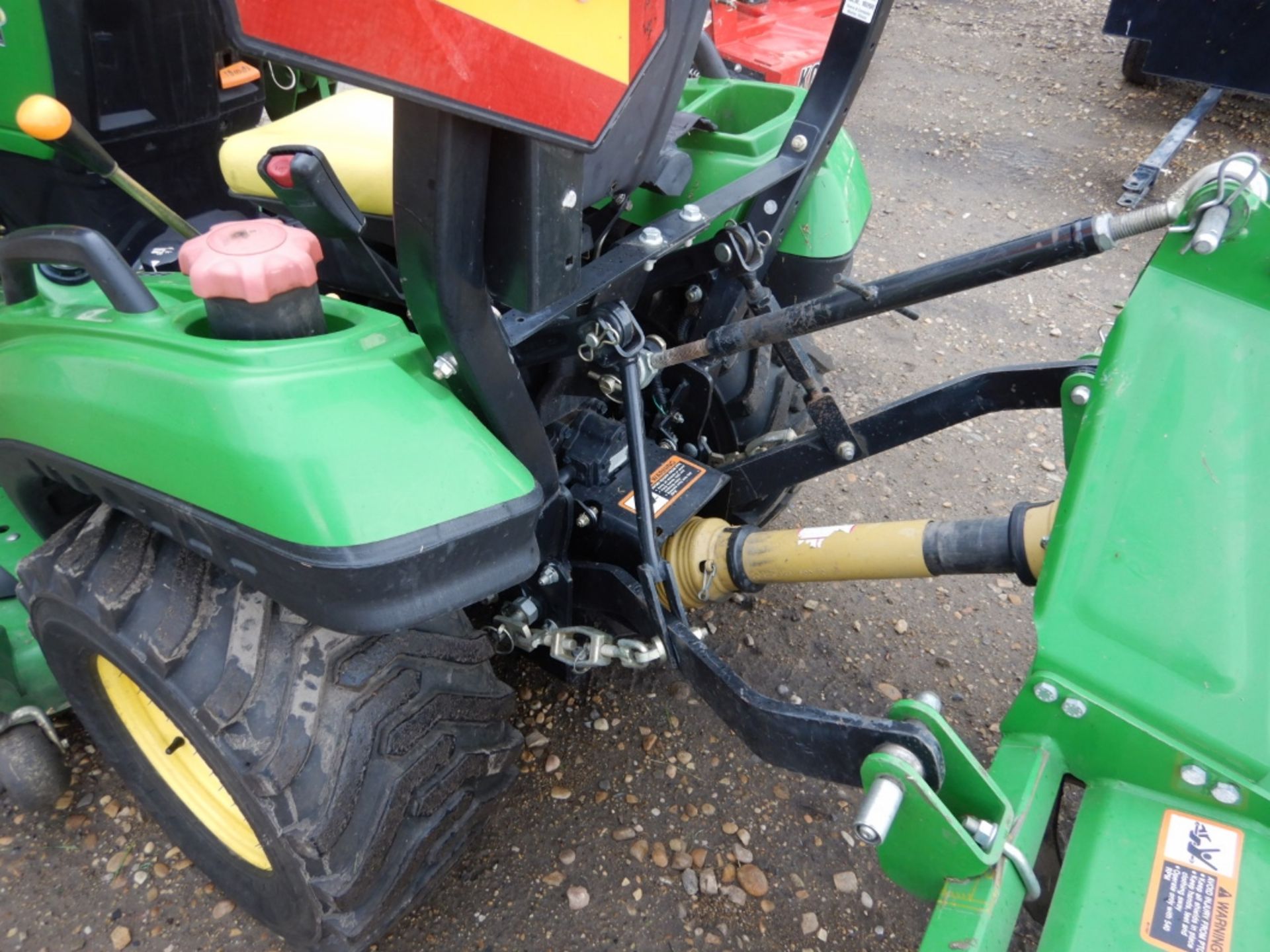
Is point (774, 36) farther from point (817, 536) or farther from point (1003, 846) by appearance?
point (1003, 846)

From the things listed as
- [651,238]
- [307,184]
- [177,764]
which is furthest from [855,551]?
[177,764]

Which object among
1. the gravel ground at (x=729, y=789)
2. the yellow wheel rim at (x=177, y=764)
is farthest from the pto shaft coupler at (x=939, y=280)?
the yellow wheel rim at (x=177, y=764)

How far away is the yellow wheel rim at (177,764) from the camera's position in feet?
5.29

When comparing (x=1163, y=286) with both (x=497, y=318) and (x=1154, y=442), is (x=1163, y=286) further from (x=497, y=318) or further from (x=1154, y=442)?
(x=497, y=318)

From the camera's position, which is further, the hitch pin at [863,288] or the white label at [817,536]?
the white label at [817,536]

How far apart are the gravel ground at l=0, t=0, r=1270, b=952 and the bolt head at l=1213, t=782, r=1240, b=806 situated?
80cm

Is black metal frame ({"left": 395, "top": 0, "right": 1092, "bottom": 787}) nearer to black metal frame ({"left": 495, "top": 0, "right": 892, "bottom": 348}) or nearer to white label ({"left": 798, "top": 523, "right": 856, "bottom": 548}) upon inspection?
black metal frame ({"left": 495, "top": 0, "right": 892, "bottom": 348})

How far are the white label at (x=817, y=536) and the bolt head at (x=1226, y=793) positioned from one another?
2.08 feet

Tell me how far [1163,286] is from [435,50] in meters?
1.02

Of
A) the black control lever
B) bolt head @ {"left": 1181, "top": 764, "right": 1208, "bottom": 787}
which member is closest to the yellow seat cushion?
the black control lever

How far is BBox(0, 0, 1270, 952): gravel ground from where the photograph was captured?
1.68 metres

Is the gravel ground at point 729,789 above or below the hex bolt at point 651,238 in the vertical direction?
below

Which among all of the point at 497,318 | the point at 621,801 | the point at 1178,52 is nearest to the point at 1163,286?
the point at 497,318

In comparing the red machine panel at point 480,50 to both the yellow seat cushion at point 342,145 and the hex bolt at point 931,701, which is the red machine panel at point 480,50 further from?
the hex bolt at point 931,701
